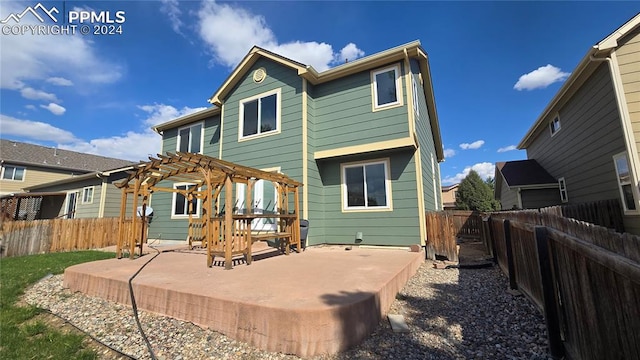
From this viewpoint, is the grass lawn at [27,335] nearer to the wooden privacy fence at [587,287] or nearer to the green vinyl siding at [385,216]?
the wooden privacy fence at [587,287]

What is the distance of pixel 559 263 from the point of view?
251 cm

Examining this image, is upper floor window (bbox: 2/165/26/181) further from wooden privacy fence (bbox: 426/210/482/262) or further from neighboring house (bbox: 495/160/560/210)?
neighboring house (bbox: 495/160/560/210)

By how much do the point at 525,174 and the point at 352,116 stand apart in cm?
1122

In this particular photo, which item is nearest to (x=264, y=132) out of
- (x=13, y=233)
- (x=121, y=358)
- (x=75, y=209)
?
(x=121, y=358)

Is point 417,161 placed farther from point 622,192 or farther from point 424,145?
point 622,192

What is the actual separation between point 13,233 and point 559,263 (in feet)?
50.5

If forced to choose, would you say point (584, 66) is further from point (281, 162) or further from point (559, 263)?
point (281, 162)

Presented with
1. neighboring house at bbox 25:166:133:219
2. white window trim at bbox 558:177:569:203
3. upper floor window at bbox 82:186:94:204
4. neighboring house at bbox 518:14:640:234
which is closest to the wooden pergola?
neighboring house at bbox 25:166:133:219

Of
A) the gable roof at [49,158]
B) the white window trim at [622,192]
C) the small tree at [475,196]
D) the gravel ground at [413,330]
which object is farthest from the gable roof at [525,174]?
the gable roof at [49,158]

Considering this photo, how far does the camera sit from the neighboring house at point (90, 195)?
45.2 feet

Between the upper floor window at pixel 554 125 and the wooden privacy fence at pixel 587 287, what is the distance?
11.1 metres

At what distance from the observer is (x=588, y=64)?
25.4 ft

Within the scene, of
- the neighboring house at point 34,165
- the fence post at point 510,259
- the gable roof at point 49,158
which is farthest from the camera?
the gable roof at point 49,158

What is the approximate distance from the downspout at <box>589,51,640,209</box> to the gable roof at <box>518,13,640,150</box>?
25 centimetres
